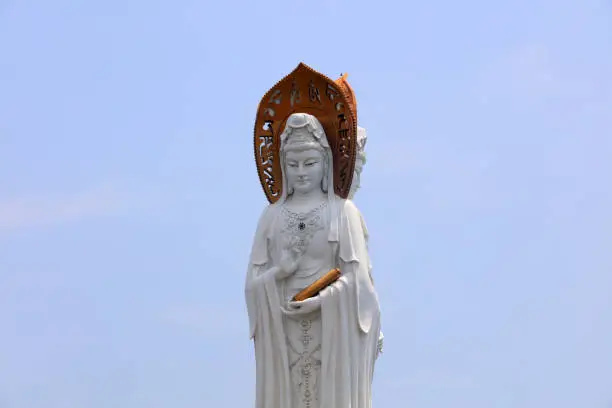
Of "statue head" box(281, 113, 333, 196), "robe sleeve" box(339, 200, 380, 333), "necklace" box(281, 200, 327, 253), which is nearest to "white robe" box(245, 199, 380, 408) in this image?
"robe sleeve" box(339, 200, 380, 333)

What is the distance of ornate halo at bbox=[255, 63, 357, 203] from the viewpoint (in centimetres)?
1809

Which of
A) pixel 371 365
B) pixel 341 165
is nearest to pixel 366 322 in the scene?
pixel 371 365

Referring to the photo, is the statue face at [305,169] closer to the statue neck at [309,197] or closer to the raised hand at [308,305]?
the statue neck at [309,197]

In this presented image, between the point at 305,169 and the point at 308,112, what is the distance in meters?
0.69

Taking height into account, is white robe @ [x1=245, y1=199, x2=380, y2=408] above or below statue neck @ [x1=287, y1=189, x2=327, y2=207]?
below

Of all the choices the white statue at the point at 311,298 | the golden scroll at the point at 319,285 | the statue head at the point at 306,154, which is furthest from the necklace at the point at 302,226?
the golden scroll at the point at 319,285

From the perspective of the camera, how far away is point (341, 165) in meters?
18.1

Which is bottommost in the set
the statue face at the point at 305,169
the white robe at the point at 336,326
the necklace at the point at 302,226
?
the white robe at the point at 336,326

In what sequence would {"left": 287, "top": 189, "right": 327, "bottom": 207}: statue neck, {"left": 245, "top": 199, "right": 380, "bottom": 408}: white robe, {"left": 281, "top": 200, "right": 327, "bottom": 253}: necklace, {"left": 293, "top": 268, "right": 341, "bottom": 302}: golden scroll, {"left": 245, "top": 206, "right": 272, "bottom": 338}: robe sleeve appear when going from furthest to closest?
1. {"left": 287, "top": 189, "right": 327, "bottom": 207}: statue neck
2. {"left": 245, "top": 206, "right": 272, "bottom": 338}: robe sleeve
3. {"left": 281, "top": 200, "right": 327, "bottom": 253}: necklace
4. {"left": 293, "top": 268, "right": 341, "bottom": 302}: golden scroll
5. {"left": 245, "top": 199, "right": 380, "bottom": 408}: white robe

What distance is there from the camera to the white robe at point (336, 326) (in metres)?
17.6

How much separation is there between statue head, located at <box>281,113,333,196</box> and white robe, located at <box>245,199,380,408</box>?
0.34m

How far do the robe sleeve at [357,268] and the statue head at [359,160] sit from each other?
46 cm

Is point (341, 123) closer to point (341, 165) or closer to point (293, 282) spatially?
point (341, 165)

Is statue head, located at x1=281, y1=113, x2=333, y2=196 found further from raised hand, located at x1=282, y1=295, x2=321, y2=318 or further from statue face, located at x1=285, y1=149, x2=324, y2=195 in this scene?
raised hand, located at x1=282, y1=295, x2=321, y2=318
